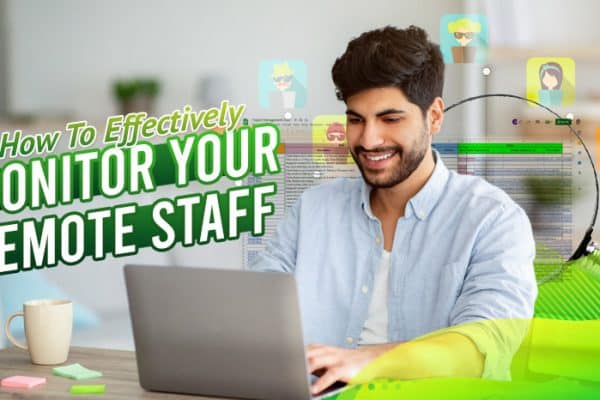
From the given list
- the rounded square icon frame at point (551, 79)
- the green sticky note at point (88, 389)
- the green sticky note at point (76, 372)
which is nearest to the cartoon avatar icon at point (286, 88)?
the rounded square icon frame at point (551, 79)

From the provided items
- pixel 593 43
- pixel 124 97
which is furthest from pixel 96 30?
pixel 593 43

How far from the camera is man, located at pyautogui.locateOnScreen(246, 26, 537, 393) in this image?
1522mm

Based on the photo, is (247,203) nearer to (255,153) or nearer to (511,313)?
(255,153)

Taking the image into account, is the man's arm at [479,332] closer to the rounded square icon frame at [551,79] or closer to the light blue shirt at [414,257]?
the light blue shirt at [414,257]

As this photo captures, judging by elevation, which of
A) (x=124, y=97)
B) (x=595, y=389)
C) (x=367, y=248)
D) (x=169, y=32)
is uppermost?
(x=169, y=32)

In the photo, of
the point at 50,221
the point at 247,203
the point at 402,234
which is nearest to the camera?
the point at 402,234

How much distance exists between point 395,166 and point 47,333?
2.05 feet

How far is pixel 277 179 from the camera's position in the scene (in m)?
2.60

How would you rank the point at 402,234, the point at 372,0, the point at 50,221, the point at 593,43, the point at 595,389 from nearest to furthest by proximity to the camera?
the point at 595,389, the point at 402,234, the point at 593,43, the point at 372,0, the point at 50,221

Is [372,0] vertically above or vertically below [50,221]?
above

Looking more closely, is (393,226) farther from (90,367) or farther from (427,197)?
(90,367)

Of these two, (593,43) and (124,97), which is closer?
(593,43)

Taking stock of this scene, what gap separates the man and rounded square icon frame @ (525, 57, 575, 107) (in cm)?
68

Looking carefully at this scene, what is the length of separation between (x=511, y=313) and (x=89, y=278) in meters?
1.77
